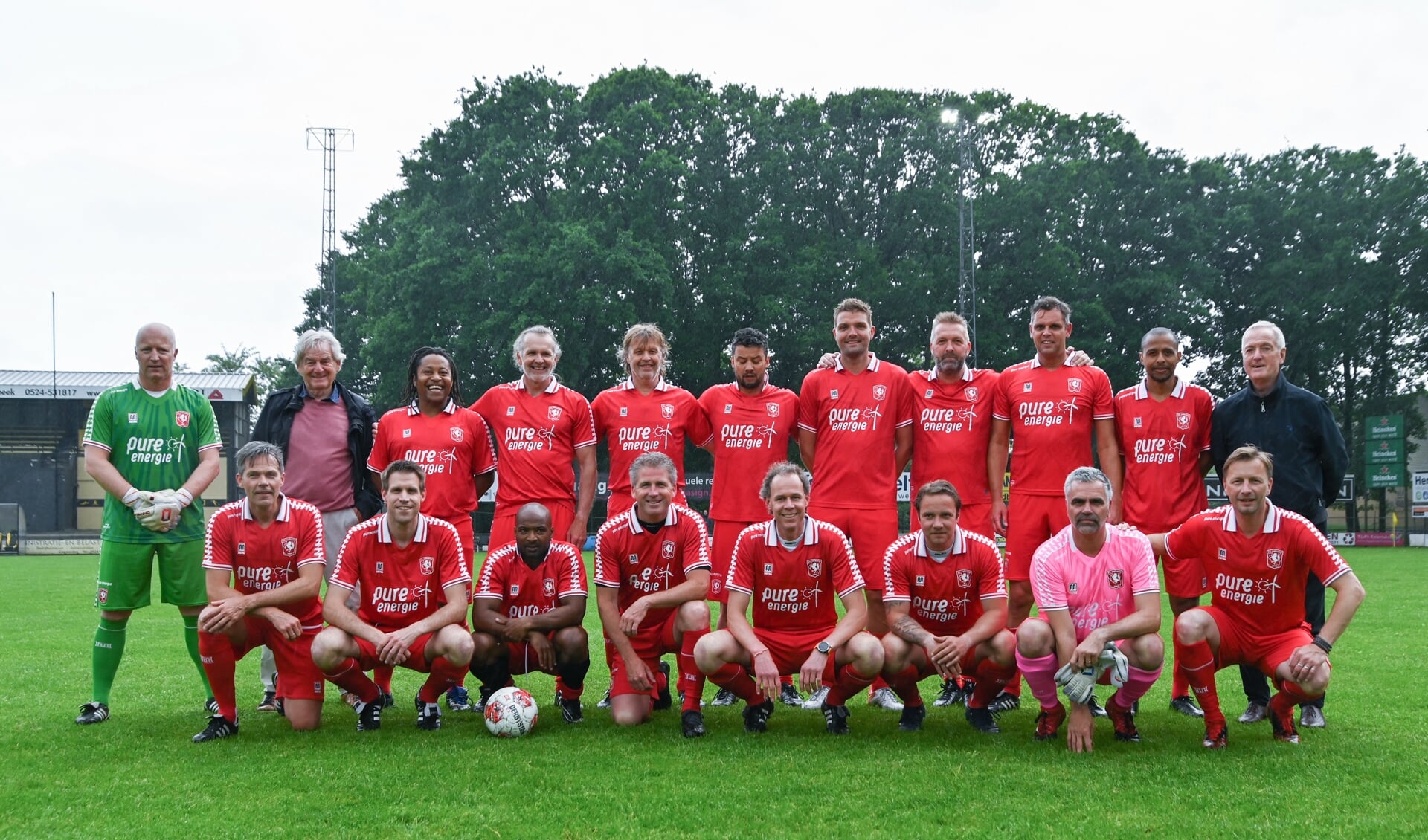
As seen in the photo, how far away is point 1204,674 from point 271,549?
4449 mm

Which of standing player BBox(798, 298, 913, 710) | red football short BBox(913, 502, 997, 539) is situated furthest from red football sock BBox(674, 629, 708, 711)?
red football short BBox(913, 502, 997, 539)

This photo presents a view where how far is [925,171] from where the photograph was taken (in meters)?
30.2

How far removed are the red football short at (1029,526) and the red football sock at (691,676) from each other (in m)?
1.89

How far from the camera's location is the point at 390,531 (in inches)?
207

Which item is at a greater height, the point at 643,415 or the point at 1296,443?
the point at 643,415

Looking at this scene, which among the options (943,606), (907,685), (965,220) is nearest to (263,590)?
(907,685)

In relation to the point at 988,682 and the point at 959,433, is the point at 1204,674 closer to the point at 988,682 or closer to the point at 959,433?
the point at 988,682

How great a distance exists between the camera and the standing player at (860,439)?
238 inches

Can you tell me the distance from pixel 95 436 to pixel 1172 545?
18.2ft

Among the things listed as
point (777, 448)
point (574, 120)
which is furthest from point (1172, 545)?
point (574, 120)

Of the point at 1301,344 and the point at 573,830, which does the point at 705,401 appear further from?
→ the point at 1301,344

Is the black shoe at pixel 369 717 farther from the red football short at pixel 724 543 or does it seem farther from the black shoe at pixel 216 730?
the red football short at pixel 724 543

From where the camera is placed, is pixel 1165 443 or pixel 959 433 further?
pixel 959 433

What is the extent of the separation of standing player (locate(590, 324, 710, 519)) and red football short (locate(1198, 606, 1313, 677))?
293 centimetres
